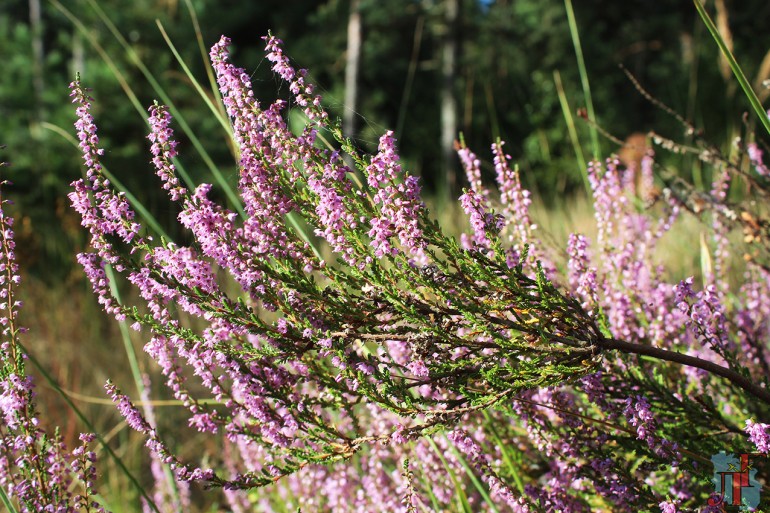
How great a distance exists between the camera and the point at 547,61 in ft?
88.2

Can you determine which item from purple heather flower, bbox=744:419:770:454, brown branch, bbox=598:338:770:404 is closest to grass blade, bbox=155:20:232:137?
brown branch, bbox=598:338:770:404

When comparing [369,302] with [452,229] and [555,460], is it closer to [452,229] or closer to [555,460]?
[555,460]

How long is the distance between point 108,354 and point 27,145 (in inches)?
428

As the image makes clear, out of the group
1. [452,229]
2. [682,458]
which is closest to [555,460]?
[682,458]

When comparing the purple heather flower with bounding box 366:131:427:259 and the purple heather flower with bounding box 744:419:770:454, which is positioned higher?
the purple heather flower with bounding box 366:131:427:259

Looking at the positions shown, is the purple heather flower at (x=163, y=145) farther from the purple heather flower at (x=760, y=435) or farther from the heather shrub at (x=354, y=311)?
the purple heather flower at (x=760, y=435)

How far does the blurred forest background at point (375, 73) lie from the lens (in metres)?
14.4

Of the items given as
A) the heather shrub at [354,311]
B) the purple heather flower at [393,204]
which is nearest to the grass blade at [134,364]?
the heather shrub at [354,311]

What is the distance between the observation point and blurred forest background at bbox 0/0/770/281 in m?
14.4

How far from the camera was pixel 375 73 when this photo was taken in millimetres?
26859

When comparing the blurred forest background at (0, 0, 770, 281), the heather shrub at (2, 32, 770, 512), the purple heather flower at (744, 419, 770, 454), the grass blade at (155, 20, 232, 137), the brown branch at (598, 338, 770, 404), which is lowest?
the purple heather flower at (744, 419, 770, 454)

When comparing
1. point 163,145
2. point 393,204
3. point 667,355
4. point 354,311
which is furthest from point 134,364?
point 667,355

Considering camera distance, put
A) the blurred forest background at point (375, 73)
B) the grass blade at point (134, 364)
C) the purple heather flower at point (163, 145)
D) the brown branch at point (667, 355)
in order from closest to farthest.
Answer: the brown branch at point (667, 355), the purple heather flower at point (163, 145), the grass blade at point (134, 364), the blurred forest background at point (375, 73)

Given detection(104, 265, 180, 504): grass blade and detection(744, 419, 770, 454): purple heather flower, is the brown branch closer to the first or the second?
detection(744, 419, 770, 454): purple heather flower
